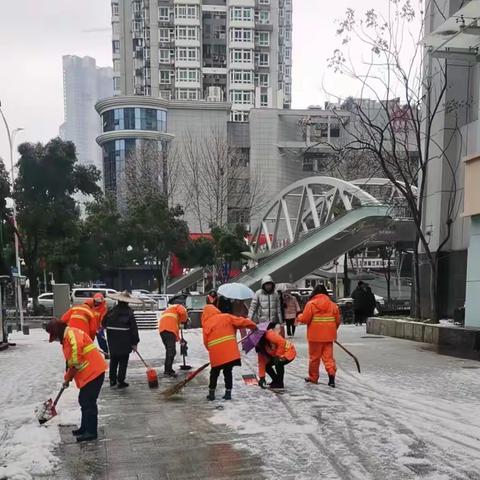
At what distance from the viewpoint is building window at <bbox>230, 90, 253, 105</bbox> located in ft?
243

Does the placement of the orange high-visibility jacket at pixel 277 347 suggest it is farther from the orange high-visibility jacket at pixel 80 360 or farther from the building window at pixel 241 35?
the building window at pixel 241 35

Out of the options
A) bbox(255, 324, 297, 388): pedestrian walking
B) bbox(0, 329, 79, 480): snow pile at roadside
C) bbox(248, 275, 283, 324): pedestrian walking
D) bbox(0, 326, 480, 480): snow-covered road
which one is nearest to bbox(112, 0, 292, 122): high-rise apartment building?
bbox(248, 275, 283, 324): pedestrian walking

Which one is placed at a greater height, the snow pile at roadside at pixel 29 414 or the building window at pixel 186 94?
the building window at pixel 186 94

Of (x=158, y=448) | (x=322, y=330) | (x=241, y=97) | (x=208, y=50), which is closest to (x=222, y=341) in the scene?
(x=322, y=330)

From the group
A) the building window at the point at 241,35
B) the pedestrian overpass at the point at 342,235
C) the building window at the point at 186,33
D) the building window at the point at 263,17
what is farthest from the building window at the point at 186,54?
the pedestrian overpass at the point at 342,235

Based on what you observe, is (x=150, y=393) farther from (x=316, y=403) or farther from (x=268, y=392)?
(x=316, y=403)

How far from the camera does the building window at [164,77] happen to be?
73875 mm

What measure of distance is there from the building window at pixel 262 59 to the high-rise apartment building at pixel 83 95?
31021mm

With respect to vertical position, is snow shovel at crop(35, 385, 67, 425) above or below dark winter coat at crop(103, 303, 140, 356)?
below

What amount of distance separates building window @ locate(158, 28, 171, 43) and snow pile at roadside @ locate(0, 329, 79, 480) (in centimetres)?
6748

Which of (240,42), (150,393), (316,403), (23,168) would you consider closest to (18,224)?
(23,168)

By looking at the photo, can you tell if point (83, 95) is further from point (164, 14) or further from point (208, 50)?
point (208, 50)

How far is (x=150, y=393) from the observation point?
7906mm

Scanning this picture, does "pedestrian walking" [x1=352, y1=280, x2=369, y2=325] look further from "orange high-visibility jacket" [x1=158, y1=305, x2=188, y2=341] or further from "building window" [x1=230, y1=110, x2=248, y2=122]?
"building window" [x1=230, y1=110, x2=248, y2=122]
